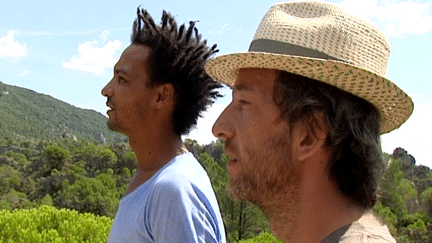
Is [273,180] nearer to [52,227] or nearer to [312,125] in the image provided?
[312,125]

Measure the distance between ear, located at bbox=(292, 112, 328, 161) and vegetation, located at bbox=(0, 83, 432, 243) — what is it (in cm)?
27

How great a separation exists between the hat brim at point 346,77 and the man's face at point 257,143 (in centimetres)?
5

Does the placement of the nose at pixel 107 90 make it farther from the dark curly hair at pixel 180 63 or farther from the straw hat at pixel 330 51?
the straw hat at pixel 330 51

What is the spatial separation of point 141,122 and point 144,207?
487 mm

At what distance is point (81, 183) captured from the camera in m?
41.3

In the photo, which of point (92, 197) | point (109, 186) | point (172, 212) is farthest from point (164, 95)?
point (109, 186)

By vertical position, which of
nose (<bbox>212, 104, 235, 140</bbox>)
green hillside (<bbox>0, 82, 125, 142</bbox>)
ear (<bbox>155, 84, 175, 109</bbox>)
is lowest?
nose (<bbox>212, 104, 235, 140</bbox>)

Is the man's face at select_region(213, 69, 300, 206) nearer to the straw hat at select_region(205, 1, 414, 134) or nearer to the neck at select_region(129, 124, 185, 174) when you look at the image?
the straw hat at select_region(205, 1, 414, 134)

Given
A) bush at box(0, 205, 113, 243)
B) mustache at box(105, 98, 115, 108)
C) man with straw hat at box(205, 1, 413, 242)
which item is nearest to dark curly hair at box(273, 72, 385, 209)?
man with straw hat at box(205, 1, 413, 242)

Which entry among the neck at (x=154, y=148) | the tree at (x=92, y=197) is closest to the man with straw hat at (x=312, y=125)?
the neck at (x=154, y=148)

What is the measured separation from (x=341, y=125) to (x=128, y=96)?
1364 millimetres

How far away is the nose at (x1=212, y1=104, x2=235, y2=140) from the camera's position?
1.31 m

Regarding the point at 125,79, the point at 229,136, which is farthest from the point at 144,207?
the point at 229,136

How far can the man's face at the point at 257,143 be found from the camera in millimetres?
1244
